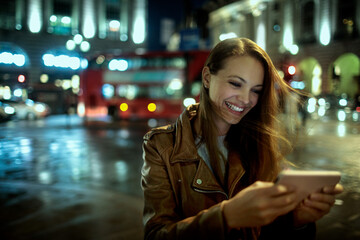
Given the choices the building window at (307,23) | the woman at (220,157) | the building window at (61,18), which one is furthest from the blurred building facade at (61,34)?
the woman at (220,157)

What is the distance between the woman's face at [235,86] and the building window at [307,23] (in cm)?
3411

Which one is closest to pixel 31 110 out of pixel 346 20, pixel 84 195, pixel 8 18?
pixel 8 18

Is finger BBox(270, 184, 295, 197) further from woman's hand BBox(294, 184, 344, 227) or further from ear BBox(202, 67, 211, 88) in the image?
ear BBox(202, 67, 211, 88)

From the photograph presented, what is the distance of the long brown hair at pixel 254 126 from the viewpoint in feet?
5.91

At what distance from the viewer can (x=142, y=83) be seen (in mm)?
19000

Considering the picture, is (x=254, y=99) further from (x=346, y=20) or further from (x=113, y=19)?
(x=113, y=19)

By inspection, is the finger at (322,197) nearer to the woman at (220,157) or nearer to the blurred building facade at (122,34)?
the woman at (220,157)

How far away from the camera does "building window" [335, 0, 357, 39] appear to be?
2678 cm

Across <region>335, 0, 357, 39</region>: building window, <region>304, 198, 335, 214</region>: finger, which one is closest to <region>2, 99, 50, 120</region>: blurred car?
<region>304, 198, 335, 214</region>: finger

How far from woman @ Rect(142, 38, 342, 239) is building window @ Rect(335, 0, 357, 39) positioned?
2817 centimetres

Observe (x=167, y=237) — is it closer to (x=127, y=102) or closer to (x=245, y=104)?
(x=245, y=104)

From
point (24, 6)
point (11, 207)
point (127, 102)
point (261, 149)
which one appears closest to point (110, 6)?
point (24, 6)

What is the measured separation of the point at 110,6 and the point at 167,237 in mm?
37877

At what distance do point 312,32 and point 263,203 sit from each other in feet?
116
